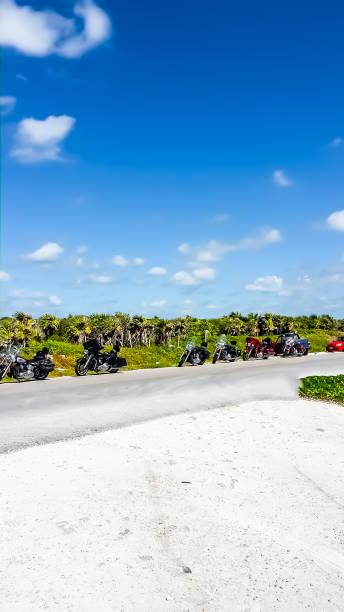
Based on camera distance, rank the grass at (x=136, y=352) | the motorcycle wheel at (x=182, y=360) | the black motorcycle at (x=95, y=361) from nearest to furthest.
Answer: the black motorcycle at (x=95, y=361) → the motorcycle wheel at (x=182, y=360) → the grass at (x=136, y=352)

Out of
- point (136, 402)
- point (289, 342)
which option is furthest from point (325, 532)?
point (289, 342)

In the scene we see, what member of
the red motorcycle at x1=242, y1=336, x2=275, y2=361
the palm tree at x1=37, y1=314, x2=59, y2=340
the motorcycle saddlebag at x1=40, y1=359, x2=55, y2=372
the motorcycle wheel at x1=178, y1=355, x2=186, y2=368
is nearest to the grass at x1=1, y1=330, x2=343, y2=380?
the motorcycle wheel at x1=178, y1=355, x2=186, y2=368

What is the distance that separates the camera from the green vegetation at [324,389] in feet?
43.7

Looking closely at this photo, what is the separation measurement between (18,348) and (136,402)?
772cm

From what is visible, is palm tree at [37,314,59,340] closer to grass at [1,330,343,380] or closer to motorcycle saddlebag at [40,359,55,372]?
grass at [1,330,343,380]

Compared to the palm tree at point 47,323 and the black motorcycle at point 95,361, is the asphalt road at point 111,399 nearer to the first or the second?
the black motorcycle at point 95,361

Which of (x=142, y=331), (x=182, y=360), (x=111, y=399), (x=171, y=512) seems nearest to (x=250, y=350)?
(x=182, y=360)

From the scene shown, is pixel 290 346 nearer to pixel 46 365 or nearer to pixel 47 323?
pixel 46 365

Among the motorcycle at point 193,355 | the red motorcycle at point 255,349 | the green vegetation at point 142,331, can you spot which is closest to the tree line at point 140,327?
the green vegetation at point 142,331

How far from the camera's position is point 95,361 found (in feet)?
67.6

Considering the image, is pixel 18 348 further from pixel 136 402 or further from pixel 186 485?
pixel 186 485

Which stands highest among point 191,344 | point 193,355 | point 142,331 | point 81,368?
point 142,331

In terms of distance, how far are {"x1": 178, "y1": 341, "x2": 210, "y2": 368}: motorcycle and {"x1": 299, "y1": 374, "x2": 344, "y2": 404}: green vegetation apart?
9.22 metres

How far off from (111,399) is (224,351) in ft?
52.6
